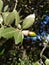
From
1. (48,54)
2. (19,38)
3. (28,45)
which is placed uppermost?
(19,38)

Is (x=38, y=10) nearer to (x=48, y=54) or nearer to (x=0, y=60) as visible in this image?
(x=0, y=60)

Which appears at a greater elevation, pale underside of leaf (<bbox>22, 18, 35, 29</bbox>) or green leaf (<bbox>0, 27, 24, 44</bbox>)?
pale underside of leaf (<bbox>22, 18, 35, 29</bbox>)

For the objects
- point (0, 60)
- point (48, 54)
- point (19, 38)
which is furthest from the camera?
point (48, 54)

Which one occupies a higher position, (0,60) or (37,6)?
(37,6)

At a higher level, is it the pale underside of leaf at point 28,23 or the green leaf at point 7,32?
the pale underside of leaf at point 28,23

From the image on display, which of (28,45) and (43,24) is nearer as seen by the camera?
(28,45)

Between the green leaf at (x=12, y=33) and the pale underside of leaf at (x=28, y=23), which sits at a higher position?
the pale underside of leaf at (x=28, y=23)

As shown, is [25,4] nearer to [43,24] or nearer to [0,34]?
[43,24]

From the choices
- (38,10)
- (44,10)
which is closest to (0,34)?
(38,10)

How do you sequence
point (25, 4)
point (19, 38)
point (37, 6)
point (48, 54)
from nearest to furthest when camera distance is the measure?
point (19, 38) → point (25, 4) → point (37, 6) → point (48, 54)

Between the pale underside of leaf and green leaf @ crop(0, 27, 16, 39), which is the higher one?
the pale underside of leaf
